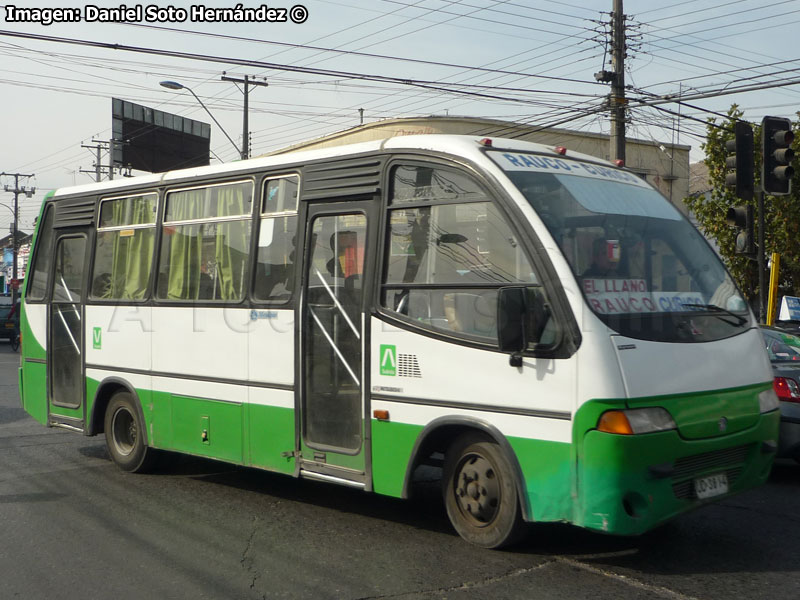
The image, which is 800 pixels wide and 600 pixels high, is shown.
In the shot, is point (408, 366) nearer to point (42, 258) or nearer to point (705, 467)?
point (705, 467)

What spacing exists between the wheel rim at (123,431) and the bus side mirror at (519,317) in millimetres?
4948

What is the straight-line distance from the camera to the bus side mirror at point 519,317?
5.29 metres

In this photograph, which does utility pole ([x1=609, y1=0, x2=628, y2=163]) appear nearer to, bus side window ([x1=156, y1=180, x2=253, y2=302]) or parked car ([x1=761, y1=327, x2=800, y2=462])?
parked car ([x1=761, y1=327, x2=800, y2=462])

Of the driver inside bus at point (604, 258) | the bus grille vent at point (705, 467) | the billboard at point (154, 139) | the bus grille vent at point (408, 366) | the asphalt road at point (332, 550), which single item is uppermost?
the billboard at point (154, 139)

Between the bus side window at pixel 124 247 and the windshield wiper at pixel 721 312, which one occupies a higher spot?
the bus side window at pixel 124 247

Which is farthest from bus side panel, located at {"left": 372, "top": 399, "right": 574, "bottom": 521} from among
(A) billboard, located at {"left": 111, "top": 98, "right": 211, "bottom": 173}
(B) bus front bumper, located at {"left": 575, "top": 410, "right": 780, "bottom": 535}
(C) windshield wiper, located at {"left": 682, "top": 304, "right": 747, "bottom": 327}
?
(A) billboard, located at {"left": 111, "top": 98, "right": 211, "bottom": 173}

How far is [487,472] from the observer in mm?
5746

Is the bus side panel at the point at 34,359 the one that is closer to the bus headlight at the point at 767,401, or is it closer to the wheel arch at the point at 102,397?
the wheel arch at the point at 102,397

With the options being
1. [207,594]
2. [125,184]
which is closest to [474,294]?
[207,594]

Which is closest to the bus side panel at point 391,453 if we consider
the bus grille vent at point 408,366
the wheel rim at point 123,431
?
the bus grille vent at point 408,366

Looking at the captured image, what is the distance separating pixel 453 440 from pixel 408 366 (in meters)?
0.58

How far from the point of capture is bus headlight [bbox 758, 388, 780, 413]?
234 inches

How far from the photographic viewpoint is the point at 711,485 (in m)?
5.55

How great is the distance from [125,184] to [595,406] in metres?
5.78
